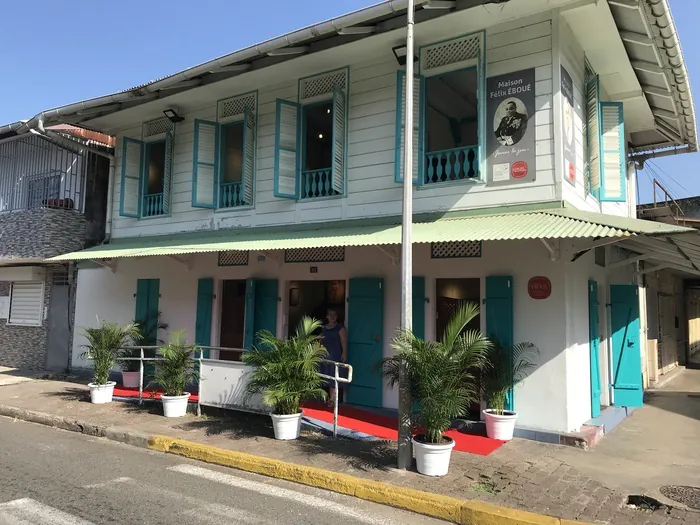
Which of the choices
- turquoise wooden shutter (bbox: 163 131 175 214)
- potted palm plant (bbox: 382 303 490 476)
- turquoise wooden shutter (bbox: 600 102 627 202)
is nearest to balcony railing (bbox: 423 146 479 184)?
turquoise wooden shutter (bbox: 600 102 627 202)

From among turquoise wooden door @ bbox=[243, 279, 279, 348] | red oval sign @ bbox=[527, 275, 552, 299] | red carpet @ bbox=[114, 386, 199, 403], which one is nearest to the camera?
red oval sign @ bbox=[527, 275, 552, 299]

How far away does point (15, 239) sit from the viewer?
45.2 ft

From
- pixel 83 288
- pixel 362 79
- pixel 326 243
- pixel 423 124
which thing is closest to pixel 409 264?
pixel 326 243

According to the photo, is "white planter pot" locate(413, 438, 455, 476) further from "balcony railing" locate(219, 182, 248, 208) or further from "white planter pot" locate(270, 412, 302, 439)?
"balcony railing" locate(219, 182, 248, 208)

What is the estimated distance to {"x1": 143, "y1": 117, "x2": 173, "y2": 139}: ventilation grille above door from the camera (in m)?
11.9

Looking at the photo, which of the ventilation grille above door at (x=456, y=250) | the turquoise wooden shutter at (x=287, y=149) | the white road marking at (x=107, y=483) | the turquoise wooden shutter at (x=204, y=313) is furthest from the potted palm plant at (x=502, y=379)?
the turquoise wooden shutter at (x=204, y=313)

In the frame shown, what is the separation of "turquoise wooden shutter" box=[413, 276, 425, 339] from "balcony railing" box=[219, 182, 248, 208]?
4266mm

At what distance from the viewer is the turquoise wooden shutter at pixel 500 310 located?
7441 mm

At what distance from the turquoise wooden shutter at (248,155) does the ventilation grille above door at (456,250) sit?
410cm

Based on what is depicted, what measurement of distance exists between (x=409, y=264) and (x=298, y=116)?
5127mm

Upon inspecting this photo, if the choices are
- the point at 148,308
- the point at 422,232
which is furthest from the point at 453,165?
the point at 148,308

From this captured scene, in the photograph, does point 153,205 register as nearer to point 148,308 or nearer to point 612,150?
point 148,308

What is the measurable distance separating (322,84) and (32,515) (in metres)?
7.88

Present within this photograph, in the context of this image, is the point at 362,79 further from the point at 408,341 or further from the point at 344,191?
the point at 408,341
